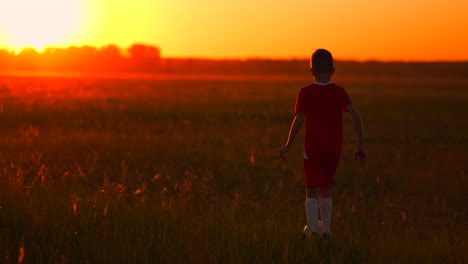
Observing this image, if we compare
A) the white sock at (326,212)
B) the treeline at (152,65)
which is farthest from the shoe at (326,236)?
the treeline at (152,65)

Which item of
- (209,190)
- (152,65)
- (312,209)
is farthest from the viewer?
(152,65)

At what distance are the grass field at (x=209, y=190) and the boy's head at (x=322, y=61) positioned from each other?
1347mm

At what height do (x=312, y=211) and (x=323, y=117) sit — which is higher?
(x=323, y=117)

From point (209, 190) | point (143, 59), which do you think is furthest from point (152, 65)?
point (209, 190)

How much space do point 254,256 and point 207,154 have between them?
7.12 meters

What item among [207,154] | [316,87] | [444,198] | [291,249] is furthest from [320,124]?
[207,154]

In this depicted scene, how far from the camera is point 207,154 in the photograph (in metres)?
11.3

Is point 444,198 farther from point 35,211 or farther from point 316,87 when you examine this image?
point 35,211

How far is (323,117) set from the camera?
452 centimetres

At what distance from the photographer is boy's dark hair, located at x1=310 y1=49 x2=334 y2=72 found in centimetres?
443

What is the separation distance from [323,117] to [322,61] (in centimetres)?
44

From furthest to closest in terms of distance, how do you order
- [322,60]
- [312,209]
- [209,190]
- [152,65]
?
[152,65] < [209,190] < [312,209] < [322,60]

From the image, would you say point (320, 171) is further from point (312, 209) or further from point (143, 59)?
point (143, 59)

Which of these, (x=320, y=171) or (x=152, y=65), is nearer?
(x=320, y=171)
